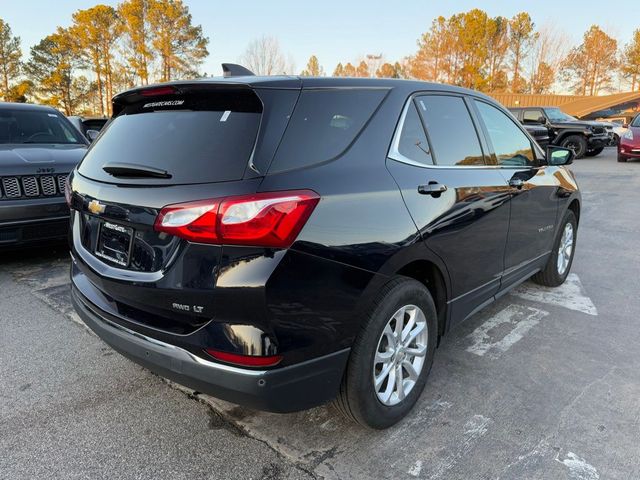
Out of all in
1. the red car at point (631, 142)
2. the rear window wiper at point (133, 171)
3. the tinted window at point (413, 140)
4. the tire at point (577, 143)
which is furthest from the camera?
the tire at point (577, 143)

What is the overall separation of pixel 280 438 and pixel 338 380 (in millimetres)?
548

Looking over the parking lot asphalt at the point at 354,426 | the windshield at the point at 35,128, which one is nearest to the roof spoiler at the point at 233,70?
the parking lot asphalt at the point at 354,426

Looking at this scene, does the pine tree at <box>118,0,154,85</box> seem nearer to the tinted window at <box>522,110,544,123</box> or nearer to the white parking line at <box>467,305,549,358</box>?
the tinted window at <box>522,110,544,123</box>

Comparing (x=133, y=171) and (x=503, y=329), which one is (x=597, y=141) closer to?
(x=503, y=329)

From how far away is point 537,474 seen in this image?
6.99 feet

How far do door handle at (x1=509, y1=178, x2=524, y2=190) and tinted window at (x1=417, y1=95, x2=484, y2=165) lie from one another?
1.18 feet

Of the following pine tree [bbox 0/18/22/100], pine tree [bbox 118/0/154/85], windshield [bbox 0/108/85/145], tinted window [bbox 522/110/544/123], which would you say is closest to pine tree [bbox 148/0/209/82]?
pine tree [bbox 118/0/154/85]

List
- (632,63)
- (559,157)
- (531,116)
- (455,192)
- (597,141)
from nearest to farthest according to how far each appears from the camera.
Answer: (455,192) → (559,157) → (597,141) → (531,116) → (632,63)

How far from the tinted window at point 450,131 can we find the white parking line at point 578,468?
63.2 inches

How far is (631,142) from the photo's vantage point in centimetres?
1515

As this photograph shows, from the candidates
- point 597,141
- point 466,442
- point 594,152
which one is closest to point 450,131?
point 466,442

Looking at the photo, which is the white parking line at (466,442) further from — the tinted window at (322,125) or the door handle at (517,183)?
the door handle at (517,183)

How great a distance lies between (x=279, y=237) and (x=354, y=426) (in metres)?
1.23

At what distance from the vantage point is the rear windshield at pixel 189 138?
1.94 metres
